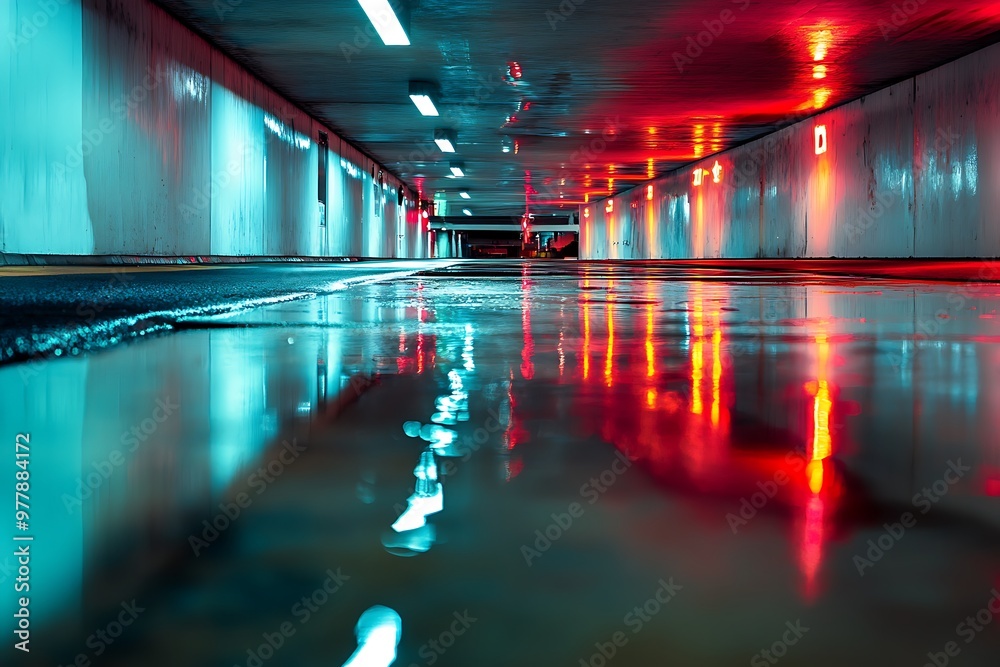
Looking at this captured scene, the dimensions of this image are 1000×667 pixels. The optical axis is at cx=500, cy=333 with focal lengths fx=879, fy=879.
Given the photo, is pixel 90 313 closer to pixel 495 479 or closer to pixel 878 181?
pixel 495 479

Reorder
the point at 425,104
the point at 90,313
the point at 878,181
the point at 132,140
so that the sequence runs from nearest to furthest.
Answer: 1. the point at 90,313
2. the point at 132,140
3. the point at 878,181
4. the point at 425,104

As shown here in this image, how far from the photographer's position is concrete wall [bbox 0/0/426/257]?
313 inches

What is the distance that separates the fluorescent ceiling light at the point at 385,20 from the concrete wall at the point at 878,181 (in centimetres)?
788

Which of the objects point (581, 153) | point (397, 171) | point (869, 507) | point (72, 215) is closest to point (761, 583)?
point (869, 507)

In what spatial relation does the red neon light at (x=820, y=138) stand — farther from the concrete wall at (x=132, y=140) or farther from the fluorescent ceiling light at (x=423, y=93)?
the concrete wall at (x=132, y=140)

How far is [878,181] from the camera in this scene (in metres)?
15.0

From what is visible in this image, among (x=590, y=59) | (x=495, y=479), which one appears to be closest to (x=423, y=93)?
(x=590, y=59)

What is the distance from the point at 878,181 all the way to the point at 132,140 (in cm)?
1174

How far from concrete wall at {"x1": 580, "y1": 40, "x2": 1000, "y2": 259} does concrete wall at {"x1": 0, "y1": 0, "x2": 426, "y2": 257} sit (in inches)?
410

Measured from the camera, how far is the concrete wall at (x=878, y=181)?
1215cm

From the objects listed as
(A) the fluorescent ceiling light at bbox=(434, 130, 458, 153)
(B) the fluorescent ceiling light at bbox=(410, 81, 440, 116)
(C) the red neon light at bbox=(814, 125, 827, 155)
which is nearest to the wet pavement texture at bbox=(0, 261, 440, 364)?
(B) the fluorescent ceiling light at bbox=(410, 81, 440, 116)

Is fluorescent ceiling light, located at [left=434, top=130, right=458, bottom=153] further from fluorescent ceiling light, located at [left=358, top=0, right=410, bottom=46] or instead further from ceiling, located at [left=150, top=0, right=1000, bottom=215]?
fluorescent ceiling light, located at [left=358, top=0, right=410, bottom=46]

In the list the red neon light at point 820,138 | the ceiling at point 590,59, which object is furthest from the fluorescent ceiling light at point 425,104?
the red neon light at point 820,138

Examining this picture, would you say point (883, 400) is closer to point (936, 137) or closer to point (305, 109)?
point (936, 137)
